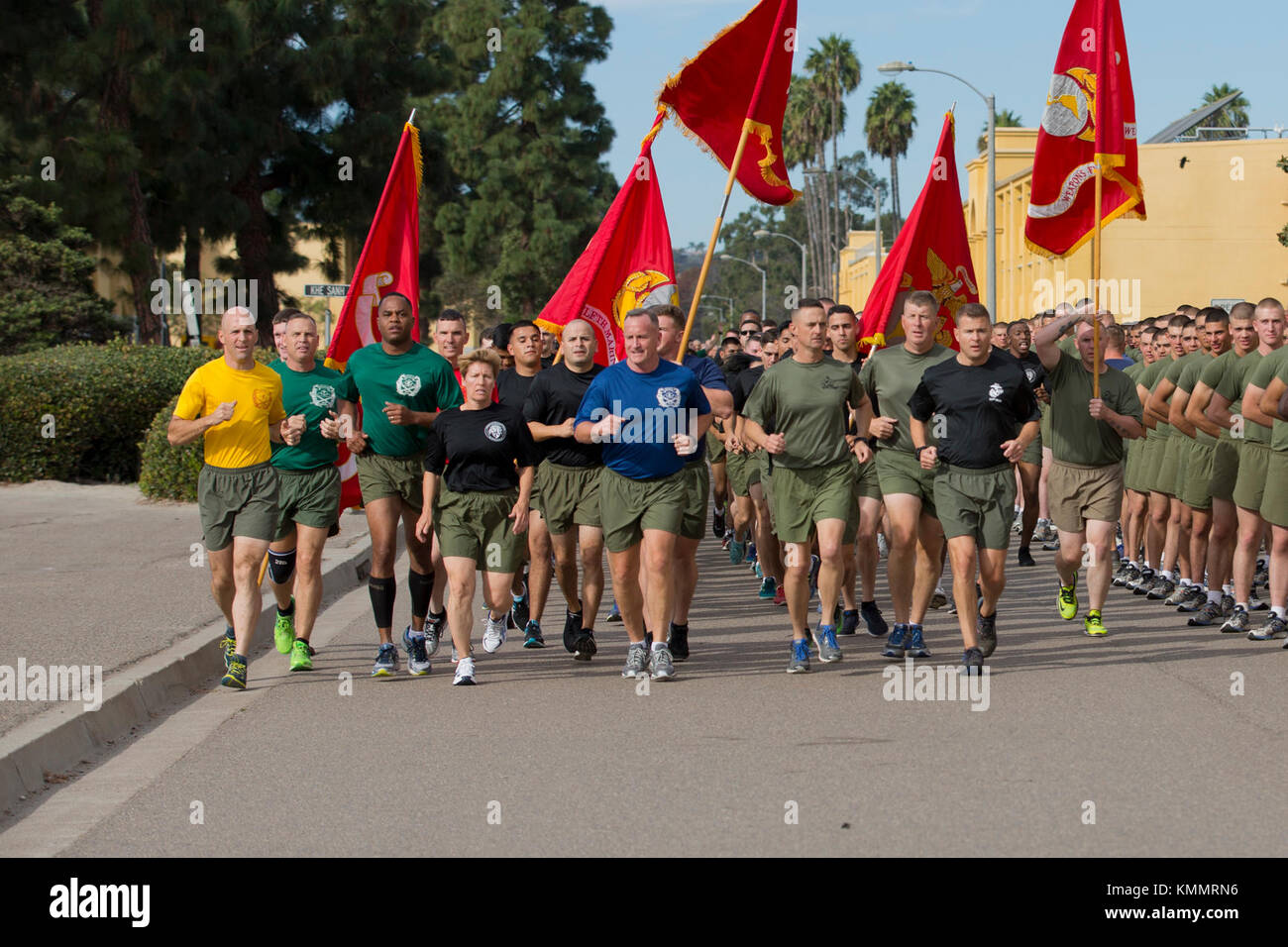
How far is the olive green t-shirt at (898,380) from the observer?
1069cm

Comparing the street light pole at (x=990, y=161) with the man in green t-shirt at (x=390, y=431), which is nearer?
the man in green t-shirt at (x=390, y=431)

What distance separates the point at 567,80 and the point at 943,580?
5161 centimetres

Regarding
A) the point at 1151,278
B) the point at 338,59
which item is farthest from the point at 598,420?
the point at 1151,278

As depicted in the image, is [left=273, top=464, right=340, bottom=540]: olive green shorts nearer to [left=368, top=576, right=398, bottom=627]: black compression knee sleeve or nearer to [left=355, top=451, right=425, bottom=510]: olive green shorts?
[left=355, top=451, right=425, bottom=510]: olive green shorts

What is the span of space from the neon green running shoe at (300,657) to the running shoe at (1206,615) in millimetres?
5798

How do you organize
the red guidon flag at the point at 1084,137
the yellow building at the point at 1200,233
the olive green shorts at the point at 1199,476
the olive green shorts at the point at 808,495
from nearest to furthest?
the olive green shorts at the point at 808,495 → the olive green shorts at the point at 1199,476 → the red guidon flag at the point at 1084,137 → the yellow building at the point at 1200,233

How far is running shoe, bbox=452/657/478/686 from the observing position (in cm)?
959

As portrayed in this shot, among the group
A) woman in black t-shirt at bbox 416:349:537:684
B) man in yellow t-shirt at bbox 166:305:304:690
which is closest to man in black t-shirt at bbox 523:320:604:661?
woman in black t-shirt at bbox 416:349:537:684

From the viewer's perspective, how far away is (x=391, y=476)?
1013 cm

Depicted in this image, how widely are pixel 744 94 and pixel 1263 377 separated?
4.41 metres

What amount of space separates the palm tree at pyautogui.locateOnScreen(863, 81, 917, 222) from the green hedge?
68.3m

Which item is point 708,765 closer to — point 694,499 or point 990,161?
point 694,499

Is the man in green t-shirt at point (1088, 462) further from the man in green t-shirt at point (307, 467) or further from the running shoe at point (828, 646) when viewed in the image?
the man in green t-shirt at point (307, 467)

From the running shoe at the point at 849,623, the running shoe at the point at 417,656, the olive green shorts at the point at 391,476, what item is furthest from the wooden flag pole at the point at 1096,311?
the running shoe at the point at 417,656
